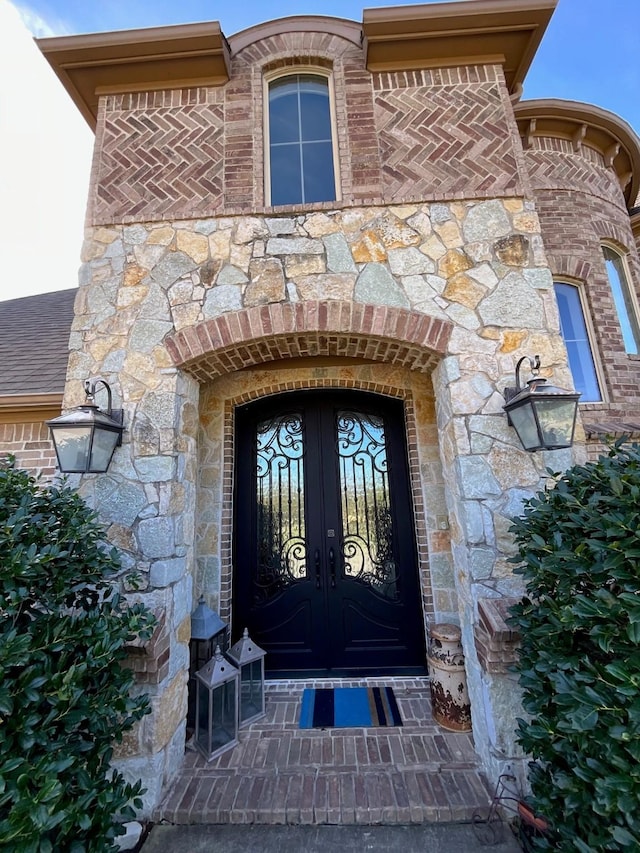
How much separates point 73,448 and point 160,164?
263 cm

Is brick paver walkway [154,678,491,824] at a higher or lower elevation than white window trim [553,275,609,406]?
lower

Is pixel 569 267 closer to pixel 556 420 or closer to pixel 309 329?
pixel 556 420

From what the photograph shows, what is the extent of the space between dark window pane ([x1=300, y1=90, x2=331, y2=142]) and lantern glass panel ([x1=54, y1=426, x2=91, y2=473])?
3.25 meters

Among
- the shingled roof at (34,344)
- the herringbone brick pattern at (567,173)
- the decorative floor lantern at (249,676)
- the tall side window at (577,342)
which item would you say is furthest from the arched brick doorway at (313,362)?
the herringbone brick pattern at (567,173)

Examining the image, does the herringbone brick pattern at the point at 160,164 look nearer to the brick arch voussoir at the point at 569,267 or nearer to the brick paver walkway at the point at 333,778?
the brick arch voussoir at the point at 569,267

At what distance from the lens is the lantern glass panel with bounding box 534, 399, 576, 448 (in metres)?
2.55

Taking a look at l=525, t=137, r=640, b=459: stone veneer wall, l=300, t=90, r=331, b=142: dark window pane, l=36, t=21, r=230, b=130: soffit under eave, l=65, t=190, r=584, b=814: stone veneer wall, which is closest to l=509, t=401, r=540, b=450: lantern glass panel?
l=65, t=190, r=584, b=814: stone veneer wall

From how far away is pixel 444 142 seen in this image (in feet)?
11.2

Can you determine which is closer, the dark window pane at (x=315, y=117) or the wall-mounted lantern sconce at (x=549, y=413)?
the wall-mounted lantern sconce at (x=549, y=413)

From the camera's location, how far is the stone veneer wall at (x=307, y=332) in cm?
284

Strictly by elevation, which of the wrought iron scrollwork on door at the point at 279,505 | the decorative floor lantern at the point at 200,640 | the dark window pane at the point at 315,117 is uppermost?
→ the dark window pane at the point at 315,117

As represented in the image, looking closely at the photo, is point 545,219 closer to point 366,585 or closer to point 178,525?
point 366,585

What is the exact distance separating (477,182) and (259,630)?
14.8 feet

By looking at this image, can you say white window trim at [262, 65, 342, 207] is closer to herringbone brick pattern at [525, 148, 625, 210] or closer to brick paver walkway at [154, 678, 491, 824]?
herringbone brick pattern at [525, 148, 625, 210]
